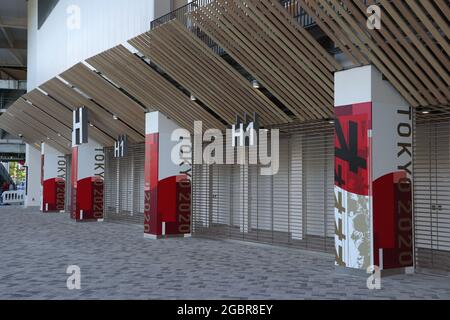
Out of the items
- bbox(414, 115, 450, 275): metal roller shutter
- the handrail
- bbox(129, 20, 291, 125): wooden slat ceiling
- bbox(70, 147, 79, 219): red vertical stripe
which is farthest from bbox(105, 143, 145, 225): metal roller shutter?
bbox(414, 115, 450, 275): metal roller shutter

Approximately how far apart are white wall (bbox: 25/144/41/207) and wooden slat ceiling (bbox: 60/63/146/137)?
1327 centimetres

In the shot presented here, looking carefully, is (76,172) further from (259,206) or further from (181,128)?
(259,206)

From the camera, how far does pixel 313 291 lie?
269 inches

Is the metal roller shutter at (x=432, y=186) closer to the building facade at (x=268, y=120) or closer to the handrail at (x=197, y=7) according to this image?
the building facade at (x=268, y=120)

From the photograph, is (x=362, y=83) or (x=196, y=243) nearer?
(x=362, y=83)

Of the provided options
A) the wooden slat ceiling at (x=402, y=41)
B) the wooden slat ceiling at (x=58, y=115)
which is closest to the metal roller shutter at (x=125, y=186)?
the wooden slat ceiling at (x=58, y=115)

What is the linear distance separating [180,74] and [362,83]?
16.3ft

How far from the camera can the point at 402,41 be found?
7.39m

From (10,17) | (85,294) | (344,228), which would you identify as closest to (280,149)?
(344,228)

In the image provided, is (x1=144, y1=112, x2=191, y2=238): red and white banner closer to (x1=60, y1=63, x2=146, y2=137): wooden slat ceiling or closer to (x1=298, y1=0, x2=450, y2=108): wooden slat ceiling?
(x1=60, y1=63, x2=146, y2=137): wooden slat ceiling

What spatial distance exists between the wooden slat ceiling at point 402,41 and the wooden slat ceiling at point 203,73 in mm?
3069

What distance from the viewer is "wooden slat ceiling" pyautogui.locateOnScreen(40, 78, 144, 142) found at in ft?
53.6
